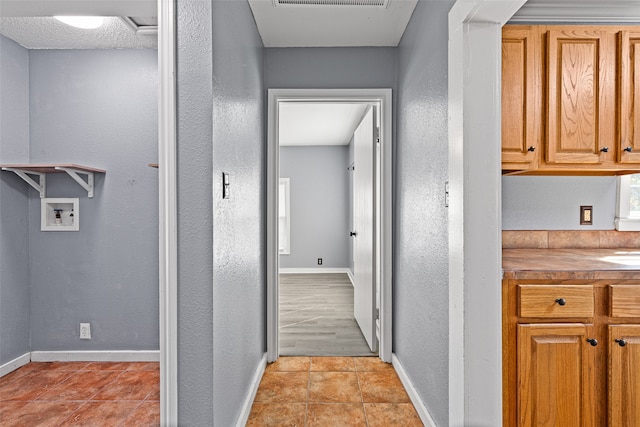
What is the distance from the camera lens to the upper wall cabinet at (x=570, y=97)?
170 centimetres

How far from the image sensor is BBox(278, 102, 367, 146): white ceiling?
4293mm

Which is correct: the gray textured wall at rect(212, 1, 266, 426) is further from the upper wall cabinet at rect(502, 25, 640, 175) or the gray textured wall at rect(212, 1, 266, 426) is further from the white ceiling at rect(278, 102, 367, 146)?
the white ceiling at rect(278, 102, 367, 146)

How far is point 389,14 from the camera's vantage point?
213 centimetres

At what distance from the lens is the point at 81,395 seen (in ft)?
5.92

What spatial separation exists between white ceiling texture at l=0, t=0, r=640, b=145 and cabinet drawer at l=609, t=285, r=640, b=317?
1.42 metres

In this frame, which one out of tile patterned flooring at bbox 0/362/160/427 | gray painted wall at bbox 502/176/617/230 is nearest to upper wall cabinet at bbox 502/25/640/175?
gray painted wall at bbox 502/176/617/230

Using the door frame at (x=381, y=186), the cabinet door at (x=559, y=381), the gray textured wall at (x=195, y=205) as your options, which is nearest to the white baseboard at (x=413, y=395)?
the door frame at (x=381, y=186)

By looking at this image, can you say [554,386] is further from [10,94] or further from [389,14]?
[10,94]

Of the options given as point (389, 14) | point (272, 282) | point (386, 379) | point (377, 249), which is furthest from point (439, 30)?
point (386, 379)

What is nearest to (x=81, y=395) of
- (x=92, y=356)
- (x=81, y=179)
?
(x=92, y=356)

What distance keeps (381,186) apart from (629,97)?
145 centimetres

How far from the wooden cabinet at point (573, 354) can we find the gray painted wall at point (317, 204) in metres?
5.17

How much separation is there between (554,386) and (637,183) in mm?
1546

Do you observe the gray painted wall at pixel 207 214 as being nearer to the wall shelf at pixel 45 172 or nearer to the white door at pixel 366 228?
the wall shelf at pixel 45 172
